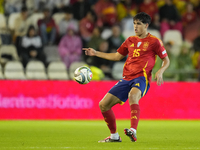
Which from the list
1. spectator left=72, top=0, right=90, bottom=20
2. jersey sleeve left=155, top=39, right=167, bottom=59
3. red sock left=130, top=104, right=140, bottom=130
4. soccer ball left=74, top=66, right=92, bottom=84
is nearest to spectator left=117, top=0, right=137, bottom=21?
spectator left=72, top=0, right=90, bottom=20

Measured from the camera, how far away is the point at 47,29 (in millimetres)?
15727

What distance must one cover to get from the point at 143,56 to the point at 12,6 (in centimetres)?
1060

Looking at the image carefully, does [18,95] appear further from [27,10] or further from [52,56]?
[27,10]

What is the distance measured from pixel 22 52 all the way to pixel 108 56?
7646 mm

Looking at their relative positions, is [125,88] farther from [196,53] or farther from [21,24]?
[21,24]

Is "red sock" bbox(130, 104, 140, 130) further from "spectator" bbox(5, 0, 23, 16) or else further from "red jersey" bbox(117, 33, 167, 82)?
"spectator" bbox(5, 0, 23, 16)

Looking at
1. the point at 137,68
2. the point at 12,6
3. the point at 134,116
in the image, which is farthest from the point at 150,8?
the point at 134,116

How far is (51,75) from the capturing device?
46.5 ft

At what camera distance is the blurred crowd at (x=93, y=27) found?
586 inches

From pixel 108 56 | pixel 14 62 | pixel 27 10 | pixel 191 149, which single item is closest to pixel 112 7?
pixel 27 10

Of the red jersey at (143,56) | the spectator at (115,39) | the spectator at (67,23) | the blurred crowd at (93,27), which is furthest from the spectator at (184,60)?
the red jersey at (143,56)

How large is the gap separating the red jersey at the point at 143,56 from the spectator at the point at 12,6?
1025 cm

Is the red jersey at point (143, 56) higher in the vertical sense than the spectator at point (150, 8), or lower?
lower

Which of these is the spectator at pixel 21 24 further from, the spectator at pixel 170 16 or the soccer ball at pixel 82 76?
the soccer ball at pixel 82 76
